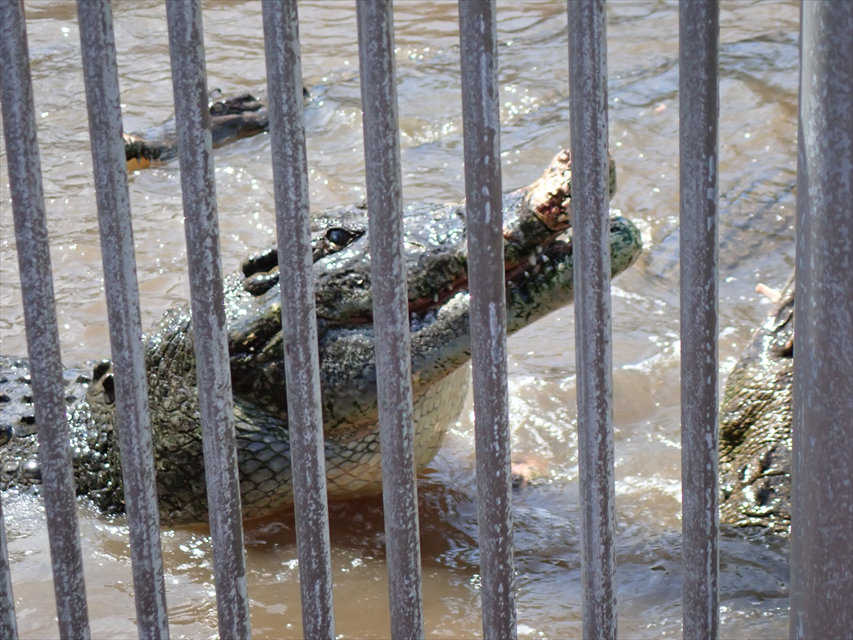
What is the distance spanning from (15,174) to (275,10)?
373mm

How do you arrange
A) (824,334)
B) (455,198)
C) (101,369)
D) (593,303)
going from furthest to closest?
1. (455,198)
2. (101,369)
3. (593,303)
4. (824,334)

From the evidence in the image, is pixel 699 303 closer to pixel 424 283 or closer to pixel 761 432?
pixel 424 283

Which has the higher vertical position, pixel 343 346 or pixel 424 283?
pixel 424 283

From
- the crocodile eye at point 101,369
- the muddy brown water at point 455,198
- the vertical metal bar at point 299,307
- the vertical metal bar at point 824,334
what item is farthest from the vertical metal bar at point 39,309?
the crocodile eye at point 101,369

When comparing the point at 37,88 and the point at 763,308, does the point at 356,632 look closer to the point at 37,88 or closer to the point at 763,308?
the point at 763,308

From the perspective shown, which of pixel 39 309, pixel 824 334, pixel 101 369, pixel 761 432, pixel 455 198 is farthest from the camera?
pixel 455 198

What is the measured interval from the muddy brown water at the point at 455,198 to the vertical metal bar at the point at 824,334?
4.30 ft

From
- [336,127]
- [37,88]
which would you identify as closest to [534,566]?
[336,127]

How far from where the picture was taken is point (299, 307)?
123 centimetres

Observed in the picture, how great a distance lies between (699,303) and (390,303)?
0.35 m

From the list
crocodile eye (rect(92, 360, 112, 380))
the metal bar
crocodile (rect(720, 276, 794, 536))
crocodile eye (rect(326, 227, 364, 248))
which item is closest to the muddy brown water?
crocodile (rect(720, 276, 794, 536))

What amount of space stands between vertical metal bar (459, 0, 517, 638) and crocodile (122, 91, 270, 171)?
6.26 metres

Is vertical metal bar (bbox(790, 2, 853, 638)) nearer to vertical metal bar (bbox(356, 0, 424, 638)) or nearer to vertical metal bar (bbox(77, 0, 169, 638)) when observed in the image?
vertical metal bar (bbox(356, 0, 424, 638))

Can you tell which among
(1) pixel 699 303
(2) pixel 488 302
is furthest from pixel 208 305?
(1) pixel 699 303
